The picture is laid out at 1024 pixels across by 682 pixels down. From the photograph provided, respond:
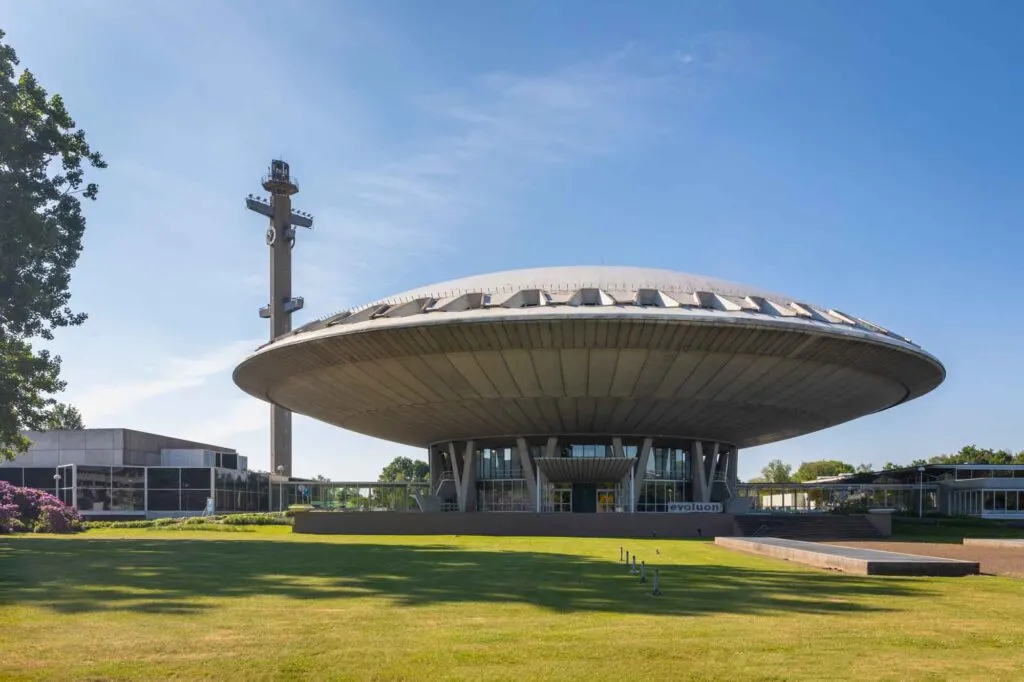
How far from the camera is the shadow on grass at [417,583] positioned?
13.4 metres

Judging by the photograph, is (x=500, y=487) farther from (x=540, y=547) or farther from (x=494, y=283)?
(x=540, y=547)

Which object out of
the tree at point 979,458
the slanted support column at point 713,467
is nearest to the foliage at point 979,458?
the tree at point 979,458

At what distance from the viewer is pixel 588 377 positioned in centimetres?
4091

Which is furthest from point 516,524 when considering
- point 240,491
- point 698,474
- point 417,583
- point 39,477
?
point 39,477

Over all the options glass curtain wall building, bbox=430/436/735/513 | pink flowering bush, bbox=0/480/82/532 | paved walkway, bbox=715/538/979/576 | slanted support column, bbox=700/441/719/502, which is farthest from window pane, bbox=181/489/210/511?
paved walkway, bbox=715/538/979/576

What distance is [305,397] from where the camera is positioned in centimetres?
4906

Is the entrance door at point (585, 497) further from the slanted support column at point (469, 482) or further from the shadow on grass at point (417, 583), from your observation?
the shadow on grass at point (417, 583)

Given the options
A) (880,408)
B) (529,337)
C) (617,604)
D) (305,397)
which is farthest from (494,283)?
(617,604)

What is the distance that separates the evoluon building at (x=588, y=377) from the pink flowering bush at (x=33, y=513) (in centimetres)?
1070

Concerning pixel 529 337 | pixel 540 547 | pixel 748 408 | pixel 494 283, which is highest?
pixel 494 283

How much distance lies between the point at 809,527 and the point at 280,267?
76.2 m

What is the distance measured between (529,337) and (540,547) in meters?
11.0

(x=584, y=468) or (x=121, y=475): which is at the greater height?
(x=584, y=468)

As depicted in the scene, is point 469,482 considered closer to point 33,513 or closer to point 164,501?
point 33,513
